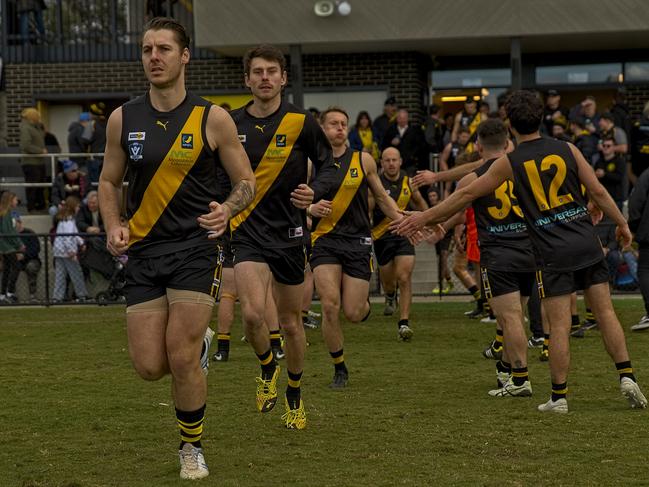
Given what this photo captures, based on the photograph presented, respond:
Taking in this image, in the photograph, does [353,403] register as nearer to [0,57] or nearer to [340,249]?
[340,249]

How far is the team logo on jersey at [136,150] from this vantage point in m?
6.79

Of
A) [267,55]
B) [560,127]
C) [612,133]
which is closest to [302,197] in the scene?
[267,55]

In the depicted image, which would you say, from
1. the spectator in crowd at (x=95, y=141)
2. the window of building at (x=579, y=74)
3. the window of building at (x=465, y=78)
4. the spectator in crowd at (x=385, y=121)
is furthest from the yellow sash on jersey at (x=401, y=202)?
the window of building at (x=579, y=74)

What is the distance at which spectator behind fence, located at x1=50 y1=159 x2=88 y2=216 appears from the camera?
22.6 metres

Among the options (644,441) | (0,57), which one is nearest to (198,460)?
(644,441)

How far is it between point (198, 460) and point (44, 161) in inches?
687

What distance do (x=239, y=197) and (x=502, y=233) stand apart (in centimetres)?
394

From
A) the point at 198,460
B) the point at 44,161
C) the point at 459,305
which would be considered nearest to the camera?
the point at 198,460

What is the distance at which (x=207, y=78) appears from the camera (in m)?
26.3

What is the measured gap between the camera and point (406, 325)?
14680 millimetres

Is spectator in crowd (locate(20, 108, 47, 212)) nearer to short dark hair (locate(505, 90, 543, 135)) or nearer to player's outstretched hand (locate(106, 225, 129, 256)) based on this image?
short dark hair (locate(505, 90, 543, 135))

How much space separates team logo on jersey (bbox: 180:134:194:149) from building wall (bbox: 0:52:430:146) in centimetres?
1914

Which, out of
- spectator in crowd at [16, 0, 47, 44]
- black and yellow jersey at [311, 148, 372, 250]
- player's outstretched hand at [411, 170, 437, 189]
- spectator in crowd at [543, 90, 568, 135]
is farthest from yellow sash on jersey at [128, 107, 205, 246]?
spectator in crowd at [16, 0, 47, 44]

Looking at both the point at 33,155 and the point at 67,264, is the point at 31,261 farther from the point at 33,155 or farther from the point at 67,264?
the point at 33,155
